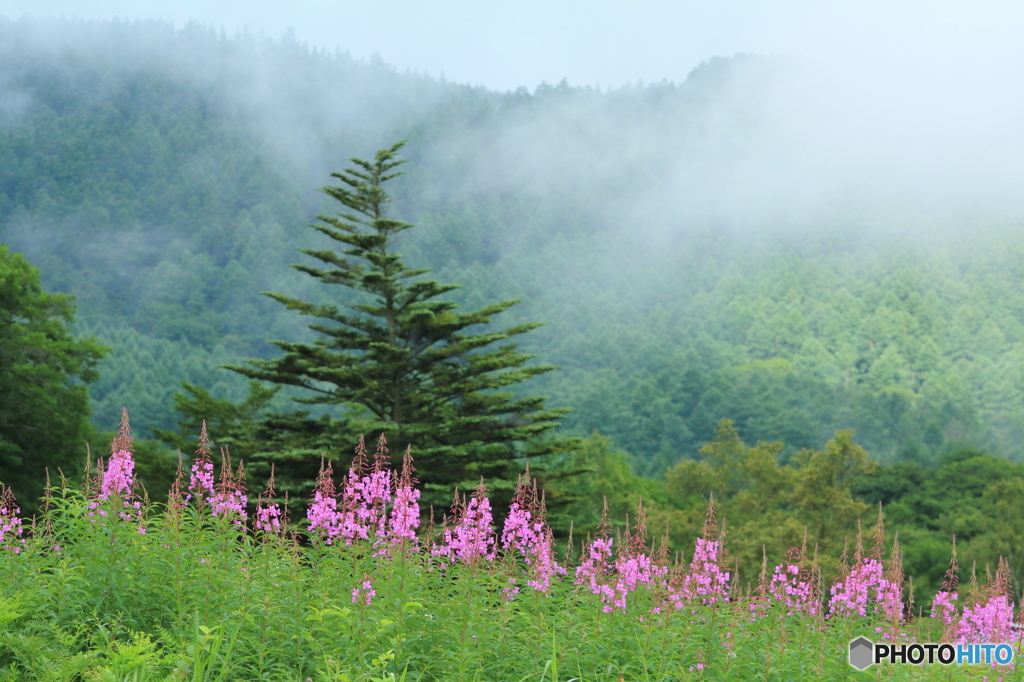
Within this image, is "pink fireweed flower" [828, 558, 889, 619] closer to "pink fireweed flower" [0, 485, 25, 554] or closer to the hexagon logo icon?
the hexagon logo icon

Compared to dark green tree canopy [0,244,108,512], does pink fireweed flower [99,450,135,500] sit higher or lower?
lower

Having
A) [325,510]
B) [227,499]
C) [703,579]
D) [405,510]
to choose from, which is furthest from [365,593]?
[703,579]

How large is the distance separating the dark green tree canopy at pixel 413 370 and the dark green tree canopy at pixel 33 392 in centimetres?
610

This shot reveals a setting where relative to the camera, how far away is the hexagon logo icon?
20.4 feet

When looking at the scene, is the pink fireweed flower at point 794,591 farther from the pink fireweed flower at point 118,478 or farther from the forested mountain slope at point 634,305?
the forested mountain slope at point 634,305

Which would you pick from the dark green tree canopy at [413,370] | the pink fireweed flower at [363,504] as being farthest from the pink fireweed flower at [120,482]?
the dark green tree canopy at [413,370]

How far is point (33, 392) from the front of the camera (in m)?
28.0

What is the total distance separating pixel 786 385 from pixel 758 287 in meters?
59.3

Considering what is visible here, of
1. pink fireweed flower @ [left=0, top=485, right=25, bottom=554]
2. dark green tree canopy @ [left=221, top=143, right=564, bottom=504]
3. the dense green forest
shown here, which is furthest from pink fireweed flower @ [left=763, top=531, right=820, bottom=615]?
the dense green forest

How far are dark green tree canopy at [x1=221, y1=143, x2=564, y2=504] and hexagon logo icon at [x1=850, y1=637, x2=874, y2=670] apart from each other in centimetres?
2033

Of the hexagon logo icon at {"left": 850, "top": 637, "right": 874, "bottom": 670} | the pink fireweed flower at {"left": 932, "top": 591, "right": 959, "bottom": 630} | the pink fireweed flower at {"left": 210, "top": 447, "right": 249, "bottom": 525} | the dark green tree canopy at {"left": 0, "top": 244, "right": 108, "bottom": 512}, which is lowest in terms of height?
the hexagon logo icon at {"left": 850, "top": 637, "right": 874, "bottom": 670}

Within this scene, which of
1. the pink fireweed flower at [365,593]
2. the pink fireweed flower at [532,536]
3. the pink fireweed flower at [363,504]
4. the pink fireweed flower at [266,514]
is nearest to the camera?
the pink fireweed flower at [365,593]

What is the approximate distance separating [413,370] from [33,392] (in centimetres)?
1161

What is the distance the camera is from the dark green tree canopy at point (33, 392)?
1086 inches
